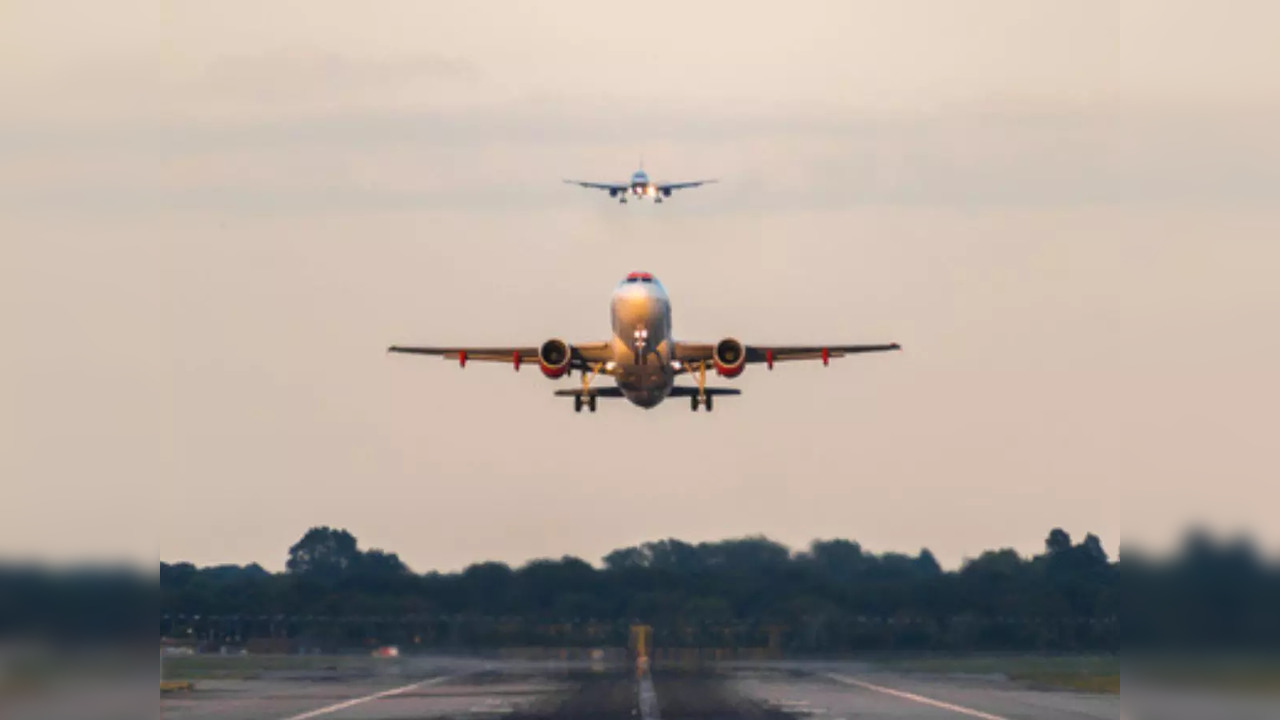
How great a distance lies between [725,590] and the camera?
105625mm

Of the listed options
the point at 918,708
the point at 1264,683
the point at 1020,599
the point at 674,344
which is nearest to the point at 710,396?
the point at 674,344

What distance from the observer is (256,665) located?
10306 cm

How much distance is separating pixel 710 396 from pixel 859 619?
81.7 ft

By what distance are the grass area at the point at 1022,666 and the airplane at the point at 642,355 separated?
19.6 m

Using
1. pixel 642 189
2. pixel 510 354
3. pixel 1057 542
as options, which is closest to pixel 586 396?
pixel 510 354

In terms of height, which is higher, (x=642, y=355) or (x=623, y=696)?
(x=642, y=355)

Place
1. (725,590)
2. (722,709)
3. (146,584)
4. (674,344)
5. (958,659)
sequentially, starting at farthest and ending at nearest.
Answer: (725,590), (958,659), (674,344), (722,709), (146,584)

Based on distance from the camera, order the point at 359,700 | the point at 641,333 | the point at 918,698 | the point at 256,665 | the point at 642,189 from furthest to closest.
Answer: the point at 642,189 < the point at 256,665 < the point at 641,333 < the point at 359,700 < the point at 918,698

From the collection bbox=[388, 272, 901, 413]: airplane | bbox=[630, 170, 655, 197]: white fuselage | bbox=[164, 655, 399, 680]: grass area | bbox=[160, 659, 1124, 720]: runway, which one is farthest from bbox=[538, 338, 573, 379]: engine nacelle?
bbox=[630, 170, 655, 197]: white fuselage

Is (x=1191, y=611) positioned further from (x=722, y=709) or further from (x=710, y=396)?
(x=710, y=396)

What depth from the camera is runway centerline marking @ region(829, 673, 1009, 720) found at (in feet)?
197

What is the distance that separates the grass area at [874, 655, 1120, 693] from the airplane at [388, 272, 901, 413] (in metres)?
19.6

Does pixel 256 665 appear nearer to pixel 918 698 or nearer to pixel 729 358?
pixel 729 358

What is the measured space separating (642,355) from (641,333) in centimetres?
129
